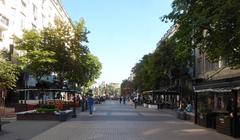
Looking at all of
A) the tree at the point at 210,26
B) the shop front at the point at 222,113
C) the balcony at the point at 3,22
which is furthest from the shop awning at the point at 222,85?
the balcony at the point at 3,22

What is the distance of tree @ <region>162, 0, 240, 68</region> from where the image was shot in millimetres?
17891

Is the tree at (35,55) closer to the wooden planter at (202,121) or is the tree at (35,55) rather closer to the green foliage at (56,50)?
the green foliage at (56,50)

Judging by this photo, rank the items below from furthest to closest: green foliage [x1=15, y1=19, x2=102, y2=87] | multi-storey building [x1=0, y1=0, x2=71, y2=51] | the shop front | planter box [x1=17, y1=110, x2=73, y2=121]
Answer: multi-storey building [x1=0, y1=0, x2=71, y2=51] → green foliage [x1=15, y1=19, x2=102, y2=87] → planter box [x1=17, y1=110, x2=73, y2=121] → the shop front

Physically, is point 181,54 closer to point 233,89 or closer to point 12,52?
point 233,89

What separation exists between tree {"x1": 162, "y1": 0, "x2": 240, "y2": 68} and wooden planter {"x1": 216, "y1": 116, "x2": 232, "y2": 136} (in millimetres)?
3000

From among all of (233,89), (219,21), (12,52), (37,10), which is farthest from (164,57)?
(219,21)

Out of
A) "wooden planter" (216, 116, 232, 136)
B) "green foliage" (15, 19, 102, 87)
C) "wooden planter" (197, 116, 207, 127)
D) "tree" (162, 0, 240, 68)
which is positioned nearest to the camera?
"tree" (162, 0, 240, 68)

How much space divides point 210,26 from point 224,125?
6.11 m

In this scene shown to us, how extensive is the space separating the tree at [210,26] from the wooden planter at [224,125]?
3.00m

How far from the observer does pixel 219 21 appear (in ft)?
58.9

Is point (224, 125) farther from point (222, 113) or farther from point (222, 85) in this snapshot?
point (222, 113)

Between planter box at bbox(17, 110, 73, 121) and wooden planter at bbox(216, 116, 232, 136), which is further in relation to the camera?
planter box at bbox(17, 110, 73, 121)

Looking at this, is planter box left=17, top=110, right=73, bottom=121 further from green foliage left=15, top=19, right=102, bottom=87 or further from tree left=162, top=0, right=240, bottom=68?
green foliage left=15, top=19, right=102, bottom=87

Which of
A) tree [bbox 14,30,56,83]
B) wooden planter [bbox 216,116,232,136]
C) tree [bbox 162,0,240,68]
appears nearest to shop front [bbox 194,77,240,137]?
wooden planter [bbox 216,116,232,136]
